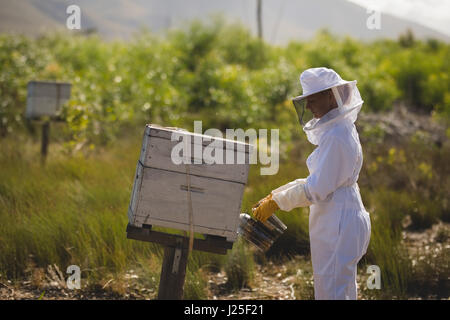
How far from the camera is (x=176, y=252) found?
322cm

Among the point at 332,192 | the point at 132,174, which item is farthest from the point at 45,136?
the point at 332,192

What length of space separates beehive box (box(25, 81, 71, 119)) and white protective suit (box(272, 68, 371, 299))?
5.61 m

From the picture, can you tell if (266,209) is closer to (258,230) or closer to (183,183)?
(258,230)

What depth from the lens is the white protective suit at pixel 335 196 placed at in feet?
9.69

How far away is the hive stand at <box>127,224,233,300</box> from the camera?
122 inches

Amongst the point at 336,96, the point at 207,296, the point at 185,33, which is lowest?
the point at 207,296

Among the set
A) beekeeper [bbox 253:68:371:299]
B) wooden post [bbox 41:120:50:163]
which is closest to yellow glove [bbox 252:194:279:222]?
beekeeper [bbox 253:68:371:299]

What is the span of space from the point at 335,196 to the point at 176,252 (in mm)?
1037

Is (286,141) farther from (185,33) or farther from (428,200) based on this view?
(185,33)

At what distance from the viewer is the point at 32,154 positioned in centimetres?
838

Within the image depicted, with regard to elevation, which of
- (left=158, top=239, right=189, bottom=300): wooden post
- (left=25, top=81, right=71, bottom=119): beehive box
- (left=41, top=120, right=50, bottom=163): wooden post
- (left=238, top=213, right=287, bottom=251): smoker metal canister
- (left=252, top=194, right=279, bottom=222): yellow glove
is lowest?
(left=158, top=239, right=189, bottom=300): wooden post

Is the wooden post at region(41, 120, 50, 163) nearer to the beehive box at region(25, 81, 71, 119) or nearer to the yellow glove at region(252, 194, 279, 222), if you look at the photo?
the beehive box at region(25, 81, 71, 119)
